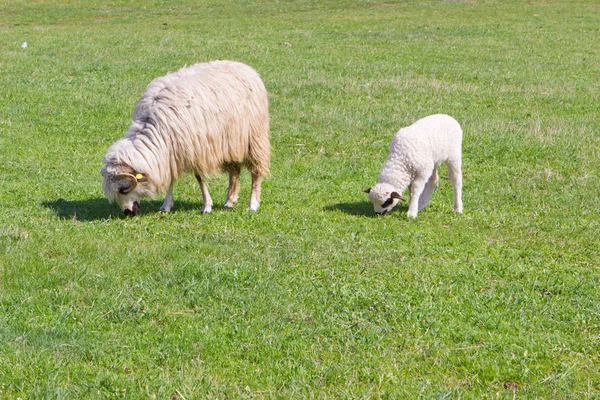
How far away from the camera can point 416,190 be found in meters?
10.2

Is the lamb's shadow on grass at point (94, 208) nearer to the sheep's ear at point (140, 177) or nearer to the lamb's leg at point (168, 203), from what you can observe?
the lamb's leg at point (168, 203)

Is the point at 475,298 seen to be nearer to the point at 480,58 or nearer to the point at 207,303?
the point at 207,303

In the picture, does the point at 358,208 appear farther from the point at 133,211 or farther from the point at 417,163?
the point at 133,211

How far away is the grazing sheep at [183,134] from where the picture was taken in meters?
9.46

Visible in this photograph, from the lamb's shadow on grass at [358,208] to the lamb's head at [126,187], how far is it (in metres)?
2.36

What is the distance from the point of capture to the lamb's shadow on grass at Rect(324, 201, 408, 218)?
10164 mm

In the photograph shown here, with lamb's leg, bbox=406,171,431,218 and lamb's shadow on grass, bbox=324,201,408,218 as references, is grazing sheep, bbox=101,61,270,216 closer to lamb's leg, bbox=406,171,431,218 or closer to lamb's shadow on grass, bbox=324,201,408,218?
lamb's shadow on grass, bbox=324,201,408,218

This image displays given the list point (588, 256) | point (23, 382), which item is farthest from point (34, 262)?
point (588, 256)

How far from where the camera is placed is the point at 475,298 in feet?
22.5

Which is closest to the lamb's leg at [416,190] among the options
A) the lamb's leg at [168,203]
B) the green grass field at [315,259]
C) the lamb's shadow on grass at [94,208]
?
the green grass field at [315,259]

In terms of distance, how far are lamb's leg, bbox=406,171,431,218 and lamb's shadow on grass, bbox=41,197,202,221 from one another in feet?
9.29

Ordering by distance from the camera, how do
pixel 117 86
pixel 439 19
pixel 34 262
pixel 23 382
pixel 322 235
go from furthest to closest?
pixel 439 19 → pixel 117 86 → pixel 322 235 → pixel 34 262 → pixel 23 382

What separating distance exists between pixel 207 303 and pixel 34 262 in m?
1.85

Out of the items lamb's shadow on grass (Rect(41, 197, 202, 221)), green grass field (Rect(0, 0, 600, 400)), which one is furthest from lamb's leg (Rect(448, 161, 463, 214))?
lamb's shadow on grass (Rect(41, 197, 202, 221))
